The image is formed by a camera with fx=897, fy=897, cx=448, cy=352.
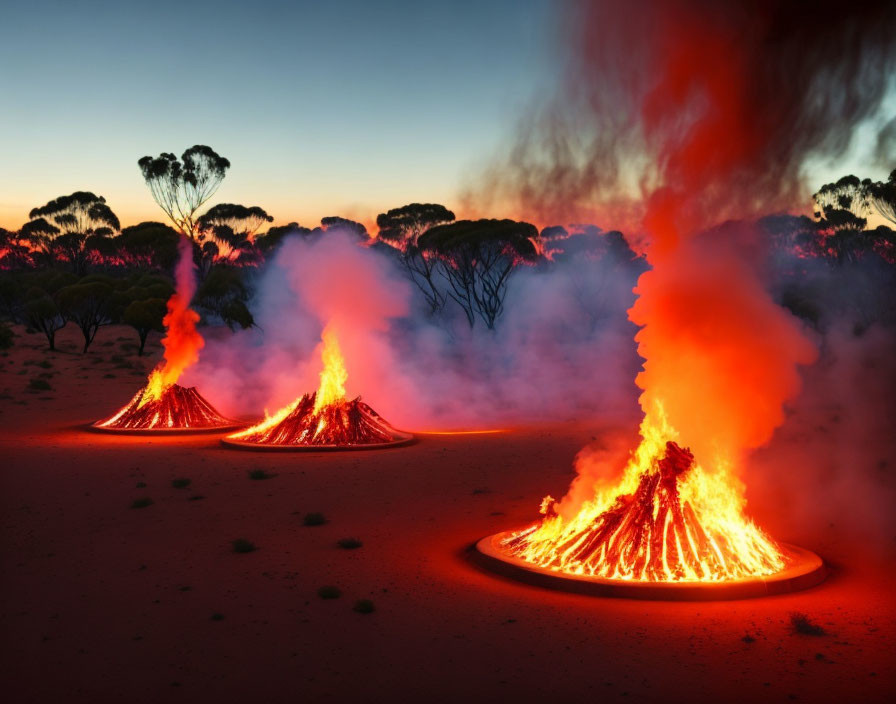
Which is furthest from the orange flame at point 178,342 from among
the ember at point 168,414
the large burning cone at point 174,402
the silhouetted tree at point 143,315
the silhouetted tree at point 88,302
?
the silhouetted tree at point 88,302

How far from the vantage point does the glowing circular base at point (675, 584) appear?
8.99 m

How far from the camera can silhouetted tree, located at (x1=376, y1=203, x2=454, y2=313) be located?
60.2 meters

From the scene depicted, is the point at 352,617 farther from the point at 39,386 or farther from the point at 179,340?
the point at 39,386

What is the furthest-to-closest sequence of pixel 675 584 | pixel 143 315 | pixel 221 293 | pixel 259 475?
pixel 221 293 → pixel 143 315 → pixel 259 475 → pixel 675 584

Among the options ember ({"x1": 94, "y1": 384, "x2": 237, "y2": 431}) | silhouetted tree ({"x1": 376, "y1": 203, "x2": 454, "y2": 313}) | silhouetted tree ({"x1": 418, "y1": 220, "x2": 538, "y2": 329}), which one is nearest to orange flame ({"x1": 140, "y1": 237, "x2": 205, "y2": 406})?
ember ({"x1": 94, "y1": 384, "x2": 237, "y2": 431})

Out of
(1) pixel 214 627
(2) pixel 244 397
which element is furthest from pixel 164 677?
(2) pixel 244 397

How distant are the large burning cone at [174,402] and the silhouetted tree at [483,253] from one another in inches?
1199

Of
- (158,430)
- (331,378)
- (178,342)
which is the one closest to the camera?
(331,378)

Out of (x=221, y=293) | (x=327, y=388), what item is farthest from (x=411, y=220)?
(x=327, y=388)

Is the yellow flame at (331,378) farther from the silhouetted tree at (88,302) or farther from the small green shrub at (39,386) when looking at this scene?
the silhouetted tree at (88,302)

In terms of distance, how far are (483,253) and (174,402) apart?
34001 millimetres

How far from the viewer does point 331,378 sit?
21.5 meters

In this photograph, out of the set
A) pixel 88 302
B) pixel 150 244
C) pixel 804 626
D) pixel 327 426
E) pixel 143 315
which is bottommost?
pixel 804 626

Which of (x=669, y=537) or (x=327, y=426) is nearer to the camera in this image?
(x=669, y=537)
